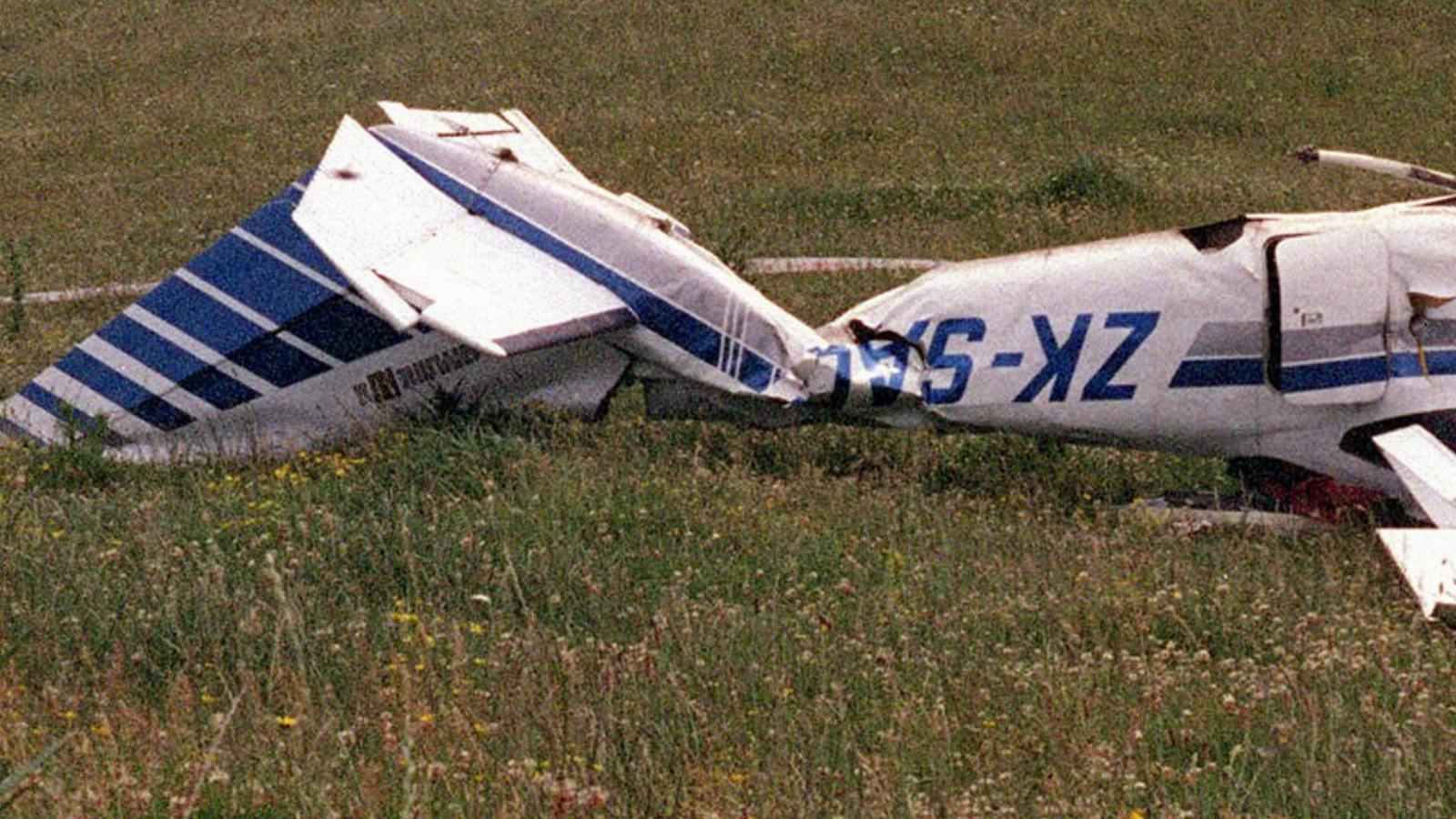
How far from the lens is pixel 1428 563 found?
23.4ft

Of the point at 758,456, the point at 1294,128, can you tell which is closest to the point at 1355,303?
the point at 758,456

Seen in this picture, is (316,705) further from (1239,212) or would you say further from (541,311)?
(1239,212)

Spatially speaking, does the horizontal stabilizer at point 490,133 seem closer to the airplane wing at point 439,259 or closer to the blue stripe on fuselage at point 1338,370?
the airplane wing at point 439,259

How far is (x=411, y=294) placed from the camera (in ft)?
28.3

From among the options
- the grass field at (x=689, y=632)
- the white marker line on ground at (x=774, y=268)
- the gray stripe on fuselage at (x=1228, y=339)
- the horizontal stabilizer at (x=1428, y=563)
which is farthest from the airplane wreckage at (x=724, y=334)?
the white marker line on ground at (x=774, y=268)

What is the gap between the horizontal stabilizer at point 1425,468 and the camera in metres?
7.97

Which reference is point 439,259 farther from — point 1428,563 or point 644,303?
point 1428,563

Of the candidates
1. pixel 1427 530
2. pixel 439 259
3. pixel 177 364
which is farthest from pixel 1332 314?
pixel 177 364

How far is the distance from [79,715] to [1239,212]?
44.9 feet

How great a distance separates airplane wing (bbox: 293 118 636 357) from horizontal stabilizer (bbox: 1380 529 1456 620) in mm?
3662

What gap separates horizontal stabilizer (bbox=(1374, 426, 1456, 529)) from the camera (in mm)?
7973

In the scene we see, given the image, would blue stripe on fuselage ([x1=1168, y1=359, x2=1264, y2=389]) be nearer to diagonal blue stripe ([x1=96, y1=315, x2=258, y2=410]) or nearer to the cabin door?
the cabin door

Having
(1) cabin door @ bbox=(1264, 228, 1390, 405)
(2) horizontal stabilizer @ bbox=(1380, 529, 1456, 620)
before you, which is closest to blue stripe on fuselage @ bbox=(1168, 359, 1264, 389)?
(1) cabin door @ bbox=(1264, 228, 1390, 405)

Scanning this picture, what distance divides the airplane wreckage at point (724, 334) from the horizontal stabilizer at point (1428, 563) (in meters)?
0.61
